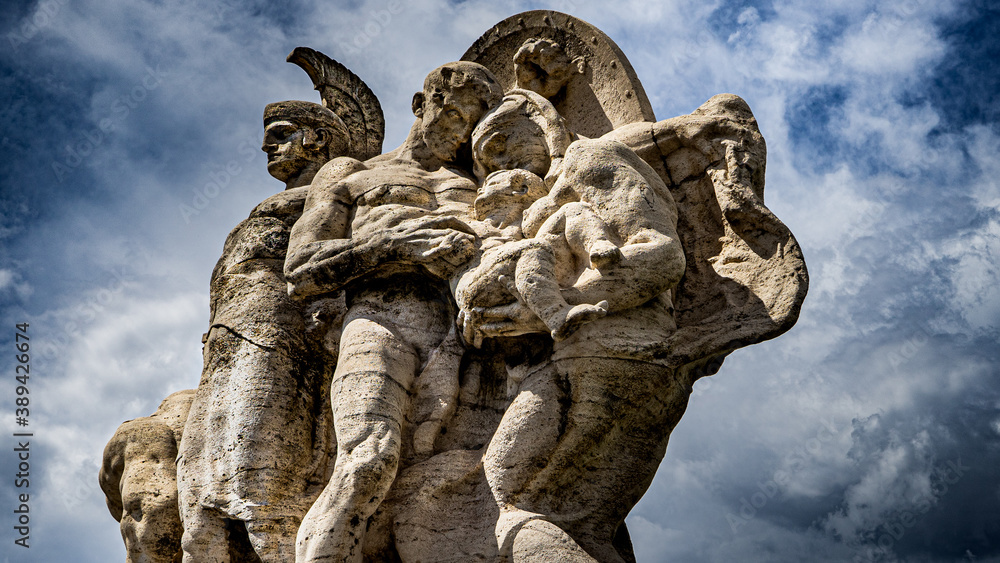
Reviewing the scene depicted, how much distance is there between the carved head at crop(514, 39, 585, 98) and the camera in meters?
9.05

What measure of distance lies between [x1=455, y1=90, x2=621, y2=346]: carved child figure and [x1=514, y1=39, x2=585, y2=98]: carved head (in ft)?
3.11

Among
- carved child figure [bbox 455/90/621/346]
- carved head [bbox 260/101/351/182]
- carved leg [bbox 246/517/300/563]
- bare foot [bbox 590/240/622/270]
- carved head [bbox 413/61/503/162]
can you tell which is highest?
carved head [bbox 260/101/351/182]

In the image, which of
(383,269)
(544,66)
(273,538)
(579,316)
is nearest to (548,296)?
(579,316)

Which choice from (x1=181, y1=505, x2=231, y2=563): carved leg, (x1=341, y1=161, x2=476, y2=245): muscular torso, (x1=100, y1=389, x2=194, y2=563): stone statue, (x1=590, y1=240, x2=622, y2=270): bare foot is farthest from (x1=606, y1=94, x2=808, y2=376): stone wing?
(x1=100, y1=389, x2=194, y2=563): stone statue

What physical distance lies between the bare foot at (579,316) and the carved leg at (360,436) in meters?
1.18

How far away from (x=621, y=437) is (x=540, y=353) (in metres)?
0.73

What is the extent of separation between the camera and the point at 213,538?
7.14 meters

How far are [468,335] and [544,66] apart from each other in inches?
116

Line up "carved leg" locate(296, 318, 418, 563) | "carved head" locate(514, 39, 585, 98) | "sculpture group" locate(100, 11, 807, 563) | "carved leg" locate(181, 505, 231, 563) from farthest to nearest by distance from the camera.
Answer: "carved head" locate(514, 39, 585, 98)
"carved leg" locate(181, 505, 231, 563)
"sculpture group" locate(100, 11, 807, 563)
"carved leg" locate(296, 318, 418, 563)

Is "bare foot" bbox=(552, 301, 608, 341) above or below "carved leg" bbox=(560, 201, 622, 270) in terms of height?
below

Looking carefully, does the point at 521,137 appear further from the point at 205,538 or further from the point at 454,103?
the point at 205,538

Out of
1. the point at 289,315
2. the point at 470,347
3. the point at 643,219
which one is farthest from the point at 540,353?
the point at 289,315

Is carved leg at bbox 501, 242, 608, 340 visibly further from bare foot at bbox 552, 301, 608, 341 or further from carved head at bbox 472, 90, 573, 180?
carved head at bbox 472, 90, 573, 180

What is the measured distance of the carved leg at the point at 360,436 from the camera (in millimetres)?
6387
